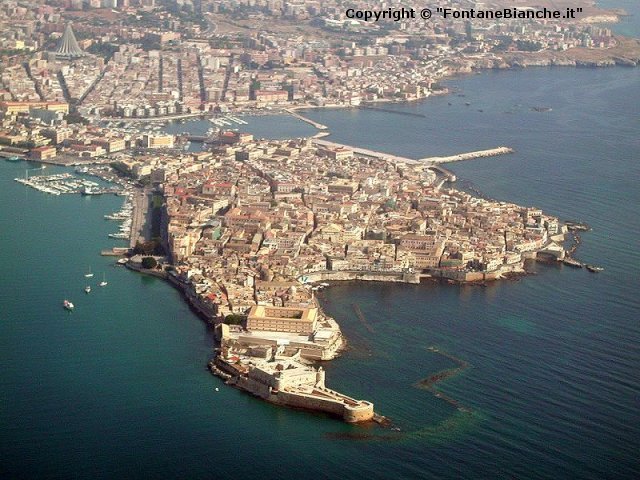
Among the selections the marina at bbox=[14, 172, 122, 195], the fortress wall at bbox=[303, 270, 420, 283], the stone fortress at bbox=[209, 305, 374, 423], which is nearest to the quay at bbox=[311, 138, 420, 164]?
the marina at bbox=[14, 172, 122, 195]

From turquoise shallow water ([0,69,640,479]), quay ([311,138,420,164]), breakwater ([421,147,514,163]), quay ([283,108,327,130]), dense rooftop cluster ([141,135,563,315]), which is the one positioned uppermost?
breakwater ([421,147,514,163])

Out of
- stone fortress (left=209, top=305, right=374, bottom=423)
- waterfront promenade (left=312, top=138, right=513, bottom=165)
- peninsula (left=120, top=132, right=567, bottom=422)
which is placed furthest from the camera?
waterfront promenade (left=312, top=138, right=513, bottom=165)

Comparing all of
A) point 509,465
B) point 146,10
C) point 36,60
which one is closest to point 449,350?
point 509,465

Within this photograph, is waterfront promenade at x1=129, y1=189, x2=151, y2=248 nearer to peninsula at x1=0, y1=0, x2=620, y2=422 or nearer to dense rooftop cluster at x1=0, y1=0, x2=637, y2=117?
peninsula at x1=0, y1=0, x2=620, y2=422

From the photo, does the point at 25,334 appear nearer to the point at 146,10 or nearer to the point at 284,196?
the point at 284,196

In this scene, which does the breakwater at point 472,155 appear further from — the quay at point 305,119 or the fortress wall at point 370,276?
the fortress wall at point 370,276

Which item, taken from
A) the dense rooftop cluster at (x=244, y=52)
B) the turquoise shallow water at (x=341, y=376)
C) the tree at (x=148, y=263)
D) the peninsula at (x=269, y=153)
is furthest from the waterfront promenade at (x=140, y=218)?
the dense rooftop cluster at (x=244, y=52)
